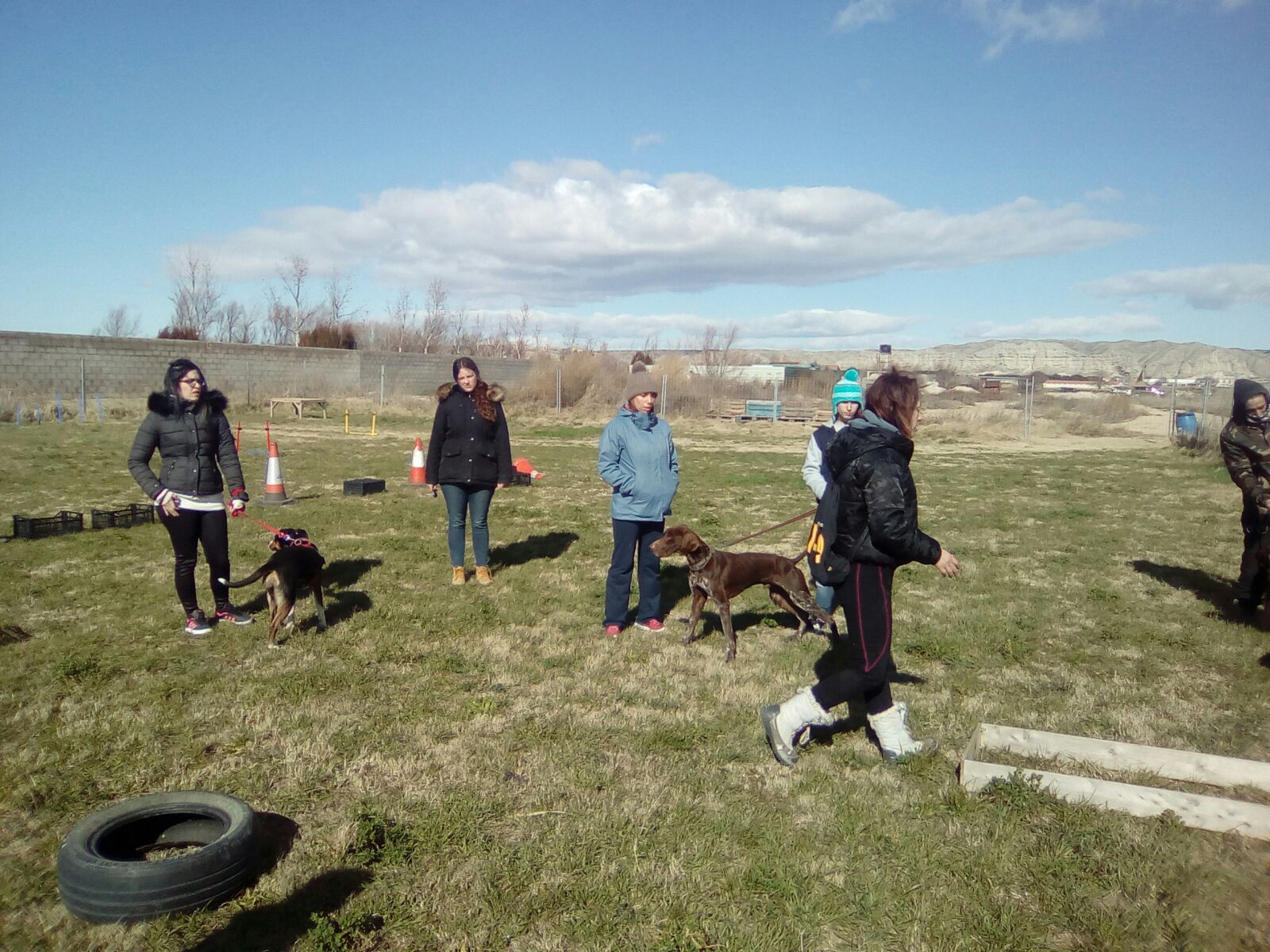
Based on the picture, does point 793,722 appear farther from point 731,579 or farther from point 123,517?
point 123,517

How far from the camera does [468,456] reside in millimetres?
7559

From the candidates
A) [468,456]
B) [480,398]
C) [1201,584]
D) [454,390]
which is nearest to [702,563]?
[468,456]

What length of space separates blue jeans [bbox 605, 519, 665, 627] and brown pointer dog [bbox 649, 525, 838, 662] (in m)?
0.30

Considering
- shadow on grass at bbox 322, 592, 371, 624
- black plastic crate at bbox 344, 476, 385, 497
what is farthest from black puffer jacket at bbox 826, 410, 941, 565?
black plastic crate at bbox 344, 476, 385, 497

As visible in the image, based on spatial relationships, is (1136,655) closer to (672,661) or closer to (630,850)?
(672,661)

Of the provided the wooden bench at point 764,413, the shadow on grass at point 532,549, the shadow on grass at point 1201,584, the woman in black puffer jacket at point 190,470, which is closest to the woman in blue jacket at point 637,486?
the shadow on grass at point 532,549

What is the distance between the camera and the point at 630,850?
11.2 ft

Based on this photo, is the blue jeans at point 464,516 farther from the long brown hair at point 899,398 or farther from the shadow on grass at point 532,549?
the long brown hair at point 899,398

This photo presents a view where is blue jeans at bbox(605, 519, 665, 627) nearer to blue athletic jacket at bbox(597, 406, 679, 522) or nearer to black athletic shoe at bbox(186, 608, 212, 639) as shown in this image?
blue athletic jacket at bbox(597, 406, 679, 522)

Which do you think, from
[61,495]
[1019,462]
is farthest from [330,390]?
[1019,462]

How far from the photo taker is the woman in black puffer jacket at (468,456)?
7.53 meters

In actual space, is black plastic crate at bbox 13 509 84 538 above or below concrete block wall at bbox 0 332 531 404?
below

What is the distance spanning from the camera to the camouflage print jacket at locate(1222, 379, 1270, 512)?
22.8 ft

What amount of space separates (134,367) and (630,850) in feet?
107
